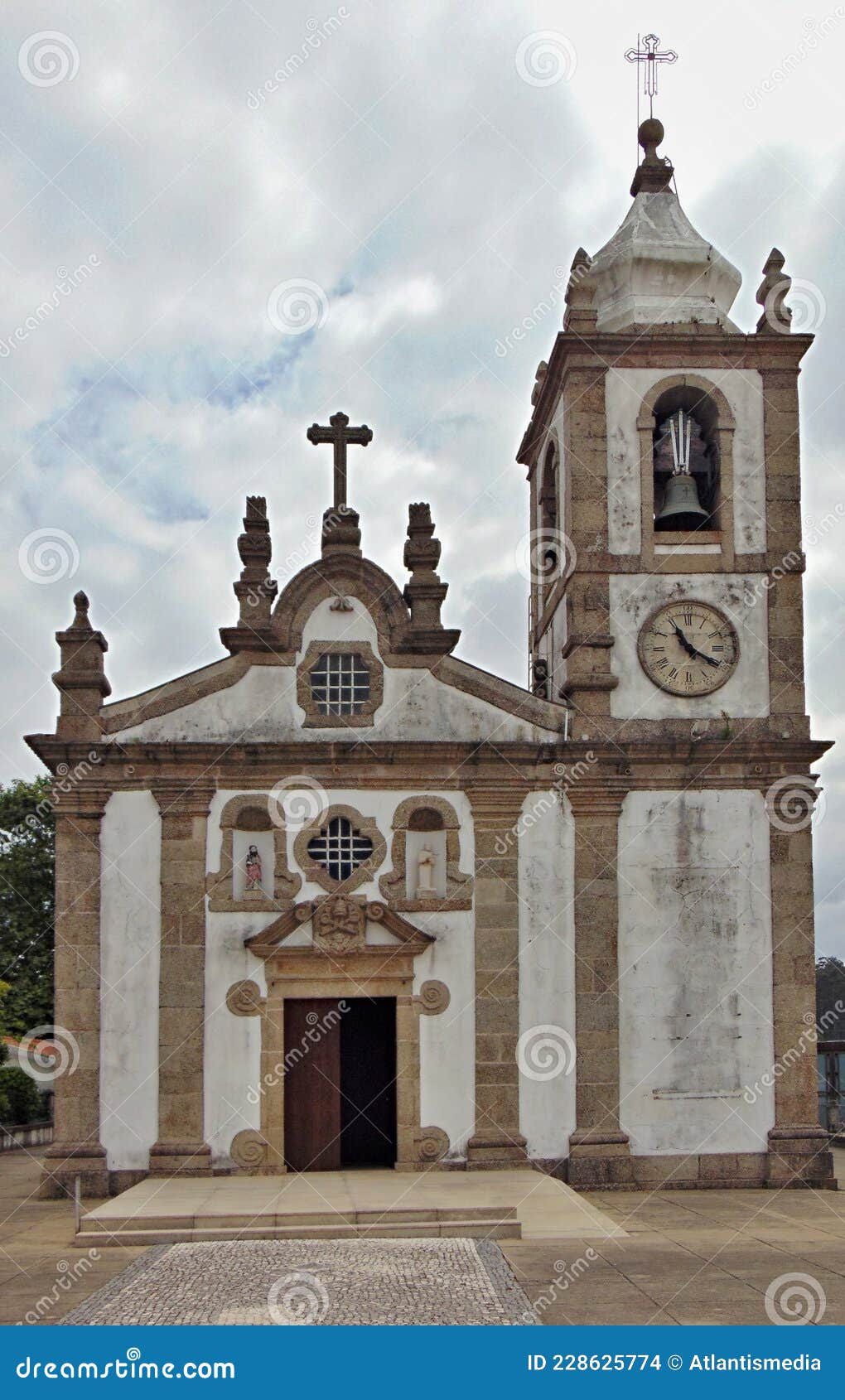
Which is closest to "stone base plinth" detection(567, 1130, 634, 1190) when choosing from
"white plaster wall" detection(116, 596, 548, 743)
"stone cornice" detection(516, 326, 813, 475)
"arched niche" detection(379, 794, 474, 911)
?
"arched niche" detection(379, 794, 474, 911)

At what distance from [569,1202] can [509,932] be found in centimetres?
382

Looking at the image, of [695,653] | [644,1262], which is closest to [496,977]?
[695,653]

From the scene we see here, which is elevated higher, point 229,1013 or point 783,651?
point 783,651

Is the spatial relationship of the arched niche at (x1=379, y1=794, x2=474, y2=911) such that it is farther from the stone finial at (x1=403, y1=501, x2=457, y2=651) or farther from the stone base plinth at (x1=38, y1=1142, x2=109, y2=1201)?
the stone base plinth at (x1=38, y1=1142, x2=109, y2=1201)

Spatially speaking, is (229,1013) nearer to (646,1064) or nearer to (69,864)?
(69,864)

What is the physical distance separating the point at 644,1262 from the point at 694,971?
19.7 ft

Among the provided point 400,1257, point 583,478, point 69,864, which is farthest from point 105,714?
point 400,1257

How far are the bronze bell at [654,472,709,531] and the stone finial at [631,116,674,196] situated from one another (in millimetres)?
5027

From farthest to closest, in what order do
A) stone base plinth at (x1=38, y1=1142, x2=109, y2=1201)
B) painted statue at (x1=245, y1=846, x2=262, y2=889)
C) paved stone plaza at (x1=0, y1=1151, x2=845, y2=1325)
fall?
painted statue at (x1=245, y1=846, x2=262, y2=889) < stone base plinth at (x1=38, y1=1142, x2=109, y2=1201) < paved stone plaza at (x1=0, y1=1151, x2=845, y2=1325)

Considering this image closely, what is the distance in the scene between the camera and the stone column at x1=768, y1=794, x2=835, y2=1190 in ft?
63.4

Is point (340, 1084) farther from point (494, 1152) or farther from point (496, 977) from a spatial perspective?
point (496, 977)

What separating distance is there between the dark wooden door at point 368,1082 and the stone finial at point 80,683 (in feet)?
16.2

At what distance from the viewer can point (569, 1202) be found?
16656 mm

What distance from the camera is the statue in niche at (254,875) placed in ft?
63.7
